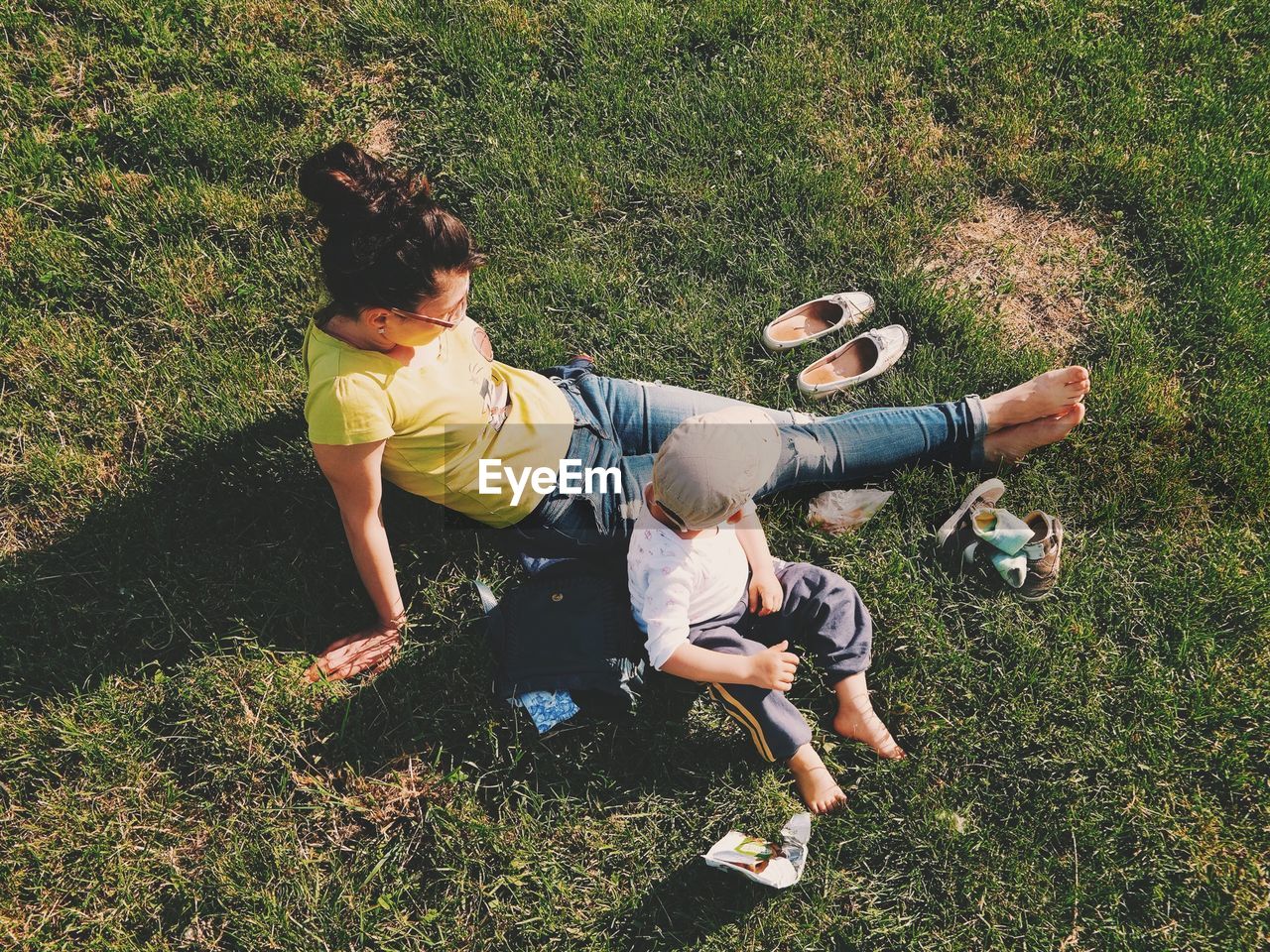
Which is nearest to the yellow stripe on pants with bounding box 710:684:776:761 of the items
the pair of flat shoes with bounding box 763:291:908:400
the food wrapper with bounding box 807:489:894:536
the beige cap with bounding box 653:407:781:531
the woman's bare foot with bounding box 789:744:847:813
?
the woman's bare foot with bounding box 789:744:847:813

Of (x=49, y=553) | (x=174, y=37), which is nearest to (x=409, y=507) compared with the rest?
(x=49, y=553)

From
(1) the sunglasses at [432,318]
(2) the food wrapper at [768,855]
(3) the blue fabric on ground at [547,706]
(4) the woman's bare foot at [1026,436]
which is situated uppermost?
(1) the sunglasses at [432,318]

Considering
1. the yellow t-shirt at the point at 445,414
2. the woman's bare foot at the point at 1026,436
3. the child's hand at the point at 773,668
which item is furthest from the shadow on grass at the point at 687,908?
the woman's bare foot at the point at 1026,436

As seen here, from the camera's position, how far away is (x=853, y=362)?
444cm

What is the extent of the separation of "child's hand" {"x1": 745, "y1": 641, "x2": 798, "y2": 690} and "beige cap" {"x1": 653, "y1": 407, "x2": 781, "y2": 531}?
0.56m

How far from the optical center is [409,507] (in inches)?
163

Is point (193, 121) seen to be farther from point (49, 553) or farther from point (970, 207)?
point (970, 207)

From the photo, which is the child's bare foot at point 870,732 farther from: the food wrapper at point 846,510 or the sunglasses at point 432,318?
the sunglasses at point 432,318

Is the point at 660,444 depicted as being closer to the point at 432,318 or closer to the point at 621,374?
the point at 621,374

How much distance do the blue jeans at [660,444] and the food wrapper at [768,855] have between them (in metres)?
1.25

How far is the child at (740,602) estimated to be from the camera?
2869mm

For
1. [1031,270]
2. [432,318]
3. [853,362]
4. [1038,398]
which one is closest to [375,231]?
[432,318]

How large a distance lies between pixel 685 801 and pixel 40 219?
4449 mm

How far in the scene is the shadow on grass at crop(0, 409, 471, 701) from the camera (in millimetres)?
3828
